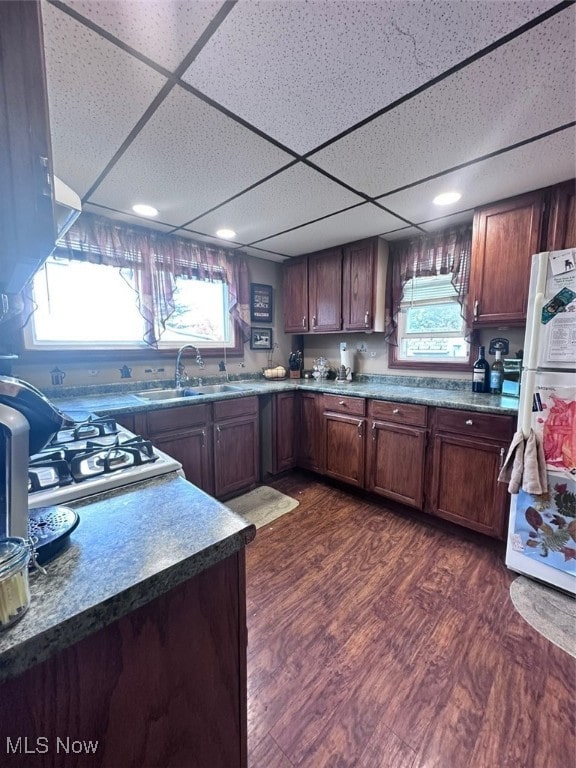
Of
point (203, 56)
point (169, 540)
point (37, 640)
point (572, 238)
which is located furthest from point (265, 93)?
point (572, 238)

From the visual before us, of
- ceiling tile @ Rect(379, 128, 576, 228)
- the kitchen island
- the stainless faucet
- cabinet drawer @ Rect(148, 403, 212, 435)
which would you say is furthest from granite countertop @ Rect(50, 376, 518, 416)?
the kitchen island

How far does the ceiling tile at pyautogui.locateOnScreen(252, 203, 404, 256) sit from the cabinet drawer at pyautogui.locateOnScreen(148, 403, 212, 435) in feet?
5.32

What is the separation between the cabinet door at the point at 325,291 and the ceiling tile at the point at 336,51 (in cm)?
176

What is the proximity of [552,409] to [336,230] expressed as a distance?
1.96m

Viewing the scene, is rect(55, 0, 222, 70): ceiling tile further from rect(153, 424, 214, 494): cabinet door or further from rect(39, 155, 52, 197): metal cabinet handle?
rect(153, 424, 214, 494): cabinet door

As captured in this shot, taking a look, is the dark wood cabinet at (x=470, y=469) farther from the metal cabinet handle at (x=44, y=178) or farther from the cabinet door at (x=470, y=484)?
the metal cabinet handle at (x=44, y=178)

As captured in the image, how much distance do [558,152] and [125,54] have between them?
6.21ft

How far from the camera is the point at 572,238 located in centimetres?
181

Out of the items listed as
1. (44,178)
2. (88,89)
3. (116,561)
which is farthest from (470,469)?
(88,89)

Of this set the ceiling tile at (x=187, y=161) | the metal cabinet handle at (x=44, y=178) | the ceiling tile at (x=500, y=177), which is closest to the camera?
the metal cabinet handle at (x=44, y=178)

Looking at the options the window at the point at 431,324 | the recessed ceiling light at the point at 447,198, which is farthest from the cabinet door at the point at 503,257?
the window at the point at 431,324

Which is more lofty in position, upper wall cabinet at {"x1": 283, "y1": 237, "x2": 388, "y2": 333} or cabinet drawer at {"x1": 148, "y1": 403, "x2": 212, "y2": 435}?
upper wall cabinet at {"x1": 283, "y1": 237, "x2": 388, "y2": 333}

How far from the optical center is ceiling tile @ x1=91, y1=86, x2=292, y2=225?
1.32m

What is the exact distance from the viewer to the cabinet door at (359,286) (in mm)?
2818
